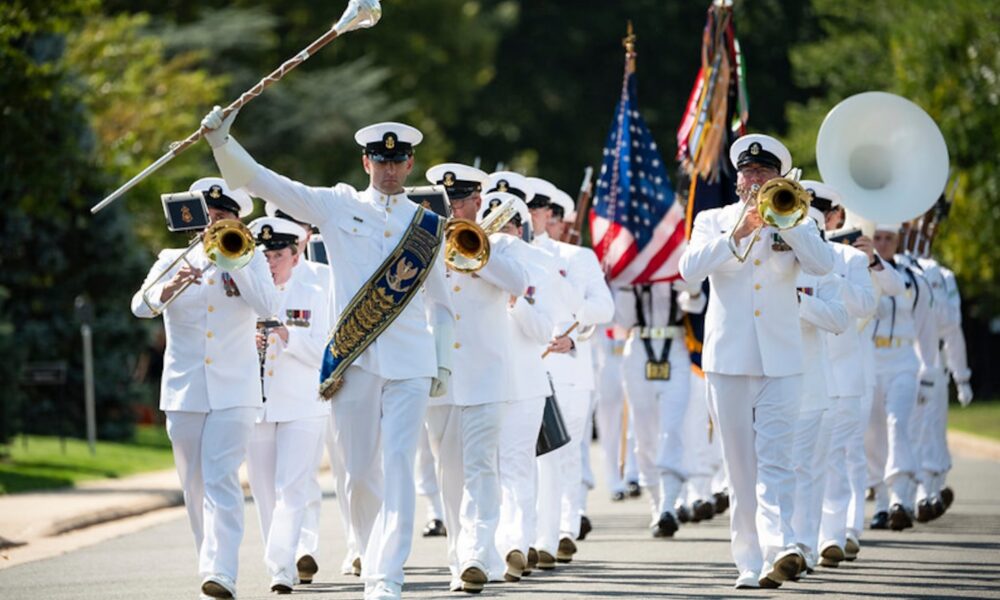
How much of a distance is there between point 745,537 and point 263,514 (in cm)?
301

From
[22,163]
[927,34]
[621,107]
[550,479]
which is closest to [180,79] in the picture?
[927,34]

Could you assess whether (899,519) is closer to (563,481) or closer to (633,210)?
(563,481)

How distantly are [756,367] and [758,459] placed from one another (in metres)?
0.52

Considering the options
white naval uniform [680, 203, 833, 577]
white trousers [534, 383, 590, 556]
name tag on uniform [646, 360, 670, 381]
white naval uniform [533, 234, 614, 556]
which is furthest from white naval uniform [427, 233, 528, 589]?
name tag on uniform [646, 360, 670, 381]

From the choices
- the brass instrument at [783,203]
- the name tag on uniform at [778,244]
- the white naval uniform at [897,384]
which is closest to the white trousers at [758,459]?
the name tag on uniform at [778,244]

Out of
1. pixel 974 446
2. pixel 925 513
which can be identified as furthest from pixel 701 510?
pixel 974 446

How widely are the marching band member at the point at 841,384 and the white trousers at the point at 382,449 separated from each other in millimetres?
3399

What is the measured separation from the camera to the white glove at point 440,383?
427 inches

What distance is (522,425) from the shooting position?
12.8m

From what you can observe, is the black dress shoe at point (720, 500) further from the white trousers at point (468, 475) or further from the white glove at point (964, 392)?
the white trousers at point (468, 475)

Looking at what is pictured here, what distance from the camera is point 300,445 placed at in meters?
12.8

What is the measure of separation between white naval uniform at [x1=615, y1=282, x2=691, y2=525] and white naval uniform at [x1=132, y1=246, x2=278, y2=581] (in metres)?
5.78

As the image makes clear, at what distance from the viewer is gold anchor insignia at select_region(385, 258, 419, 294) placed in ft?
34.8

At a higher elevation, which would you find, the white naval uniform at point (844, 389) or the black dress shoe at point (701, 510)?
the white naval uniform at point (844, 389)
